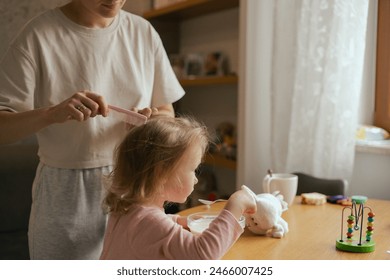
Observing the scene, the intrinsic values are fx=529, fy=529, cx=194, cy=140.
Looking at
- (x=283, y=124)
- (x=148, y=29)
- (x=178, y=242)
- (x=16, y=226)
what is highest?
(x=148, y=29)

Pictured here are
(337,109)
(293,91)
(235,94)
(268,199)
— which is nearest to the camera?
(268,199)

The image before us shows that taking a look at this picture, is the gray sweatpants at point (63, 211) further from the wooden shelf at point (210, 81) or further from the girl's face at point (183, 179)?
the wooden shelf at point (210, 81)

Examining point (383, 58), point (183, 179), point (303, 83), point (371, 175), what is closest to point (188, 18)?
point (303, 83)


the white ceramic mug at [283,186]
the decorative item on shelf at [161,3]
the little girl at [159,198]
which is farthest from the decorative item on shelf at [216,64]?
the little girl at [159,198]

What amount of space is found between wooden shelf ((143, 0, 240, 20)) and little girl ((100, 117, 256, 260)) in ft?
3.95

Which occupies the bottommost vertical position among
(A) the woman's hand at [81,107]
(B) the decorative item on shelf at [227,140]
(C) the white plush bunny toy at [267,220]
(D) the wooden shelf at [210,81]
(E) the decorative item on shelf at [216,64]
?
(C) the white plush bunny toy at [267,220]

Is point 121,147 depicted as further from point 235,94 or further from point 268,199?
point 235,94

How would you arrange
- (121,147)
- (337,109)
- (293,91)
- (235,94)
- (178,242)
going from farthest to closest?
1. (235,94)
2. (293,91)
3. (337,109)
4. (121,147)
5. (178,242)

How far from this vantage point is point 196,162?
812mm

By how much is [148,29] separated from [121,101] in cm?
16

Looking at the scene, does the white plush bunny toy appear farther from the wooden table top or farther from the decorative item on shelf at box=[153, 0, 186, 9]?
the decorative item on shelf at box=[153, 0, 186, 9]

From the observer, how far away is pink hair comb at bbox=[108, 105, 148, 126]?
84cm

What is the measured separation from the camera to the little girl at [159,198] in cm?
71

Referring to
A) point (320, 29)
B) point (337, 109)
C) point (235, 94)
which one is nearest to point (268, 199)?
point (337, 109)
